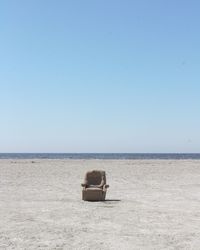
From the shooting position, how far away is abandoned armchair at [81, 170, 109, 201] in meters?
16.3

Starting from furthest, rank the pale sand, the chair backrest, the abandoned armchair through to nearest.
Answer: the chair backrest → the abandoned armchair → the pale sand

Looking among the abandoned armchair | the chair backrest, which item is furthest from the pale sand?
the chair backrest

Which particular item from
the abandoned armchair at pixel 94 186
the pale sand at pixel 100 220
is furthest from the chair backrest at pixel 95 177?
the pale sand at pixel 100 220

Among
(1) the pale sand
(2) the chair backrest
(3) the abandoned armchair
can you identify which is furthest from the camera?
(2) the chair backrest

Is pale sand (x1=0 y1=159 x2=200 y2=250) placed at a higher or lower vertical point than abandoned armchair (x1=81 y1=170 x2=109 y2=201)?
lower

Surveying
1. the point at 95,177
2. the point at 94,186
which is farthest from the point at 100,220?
the point at 95,177

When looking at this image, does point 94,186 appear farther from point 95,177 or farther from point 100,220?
point 100,220

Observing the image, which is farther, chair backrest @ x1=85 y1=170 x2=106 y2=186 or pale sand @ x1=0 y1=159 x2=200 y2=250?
chair backrest @ x1=85 y1=170 x2=106 y2=186

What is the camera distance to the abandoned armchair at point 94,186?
1628 centimetres

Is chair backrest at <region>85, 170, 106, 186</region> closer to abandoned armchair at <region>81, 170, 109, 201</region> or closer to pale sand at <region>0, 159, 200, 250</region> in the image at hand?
abandoned armchair at <region>81, 170, 109, 201</region>

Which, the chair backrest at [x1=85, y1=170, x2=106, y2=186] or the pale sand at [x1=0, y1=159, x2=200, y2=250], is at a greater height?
the chair backrest at [x1=85, y1=170, x2=106, y2=186]

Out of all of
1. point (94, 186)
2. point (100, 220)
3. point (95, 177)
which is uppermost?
point (95, 177)

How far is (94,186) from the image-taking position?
17234mm

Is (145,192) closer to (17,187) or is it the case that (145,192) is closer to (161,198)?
(161,198)
